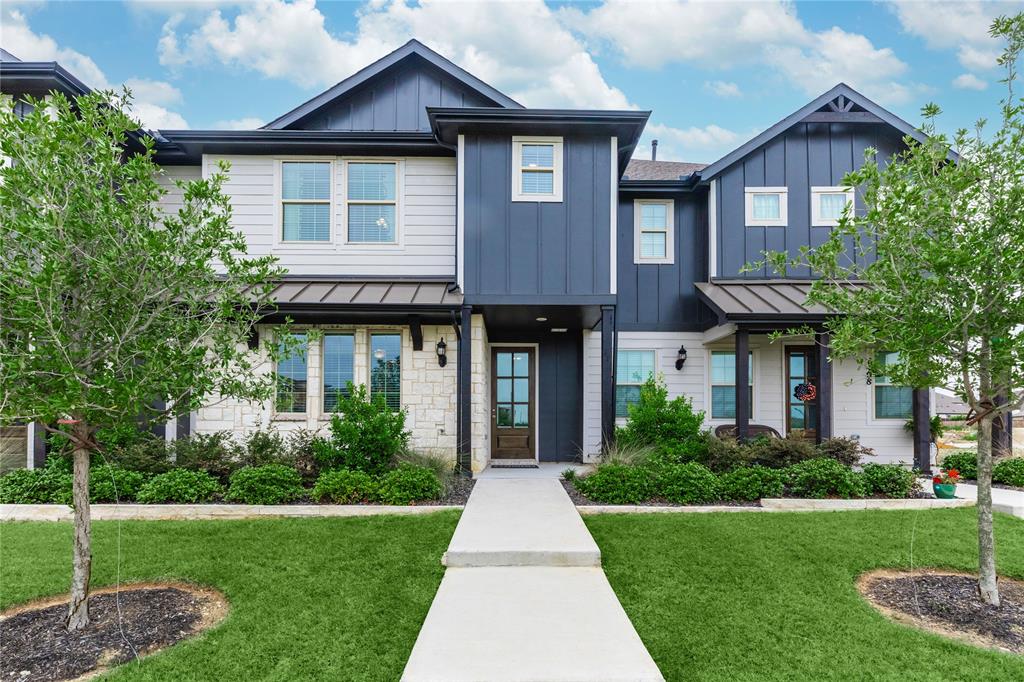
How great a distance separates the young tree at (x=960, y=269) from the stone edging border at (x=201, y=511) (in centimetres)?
511

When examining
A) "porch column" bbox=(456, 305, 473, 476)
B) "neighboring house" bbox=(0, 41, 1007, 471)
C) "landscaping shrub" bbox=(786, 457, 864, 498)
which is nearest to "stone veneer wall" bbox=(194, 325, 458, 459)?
"neighboring house" bbox=(0, 41, 1007, 471)

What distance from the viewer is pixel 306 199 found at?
30.7 feet

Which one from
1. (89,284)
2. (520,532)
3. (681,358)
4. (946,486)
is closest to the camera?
(89,284)

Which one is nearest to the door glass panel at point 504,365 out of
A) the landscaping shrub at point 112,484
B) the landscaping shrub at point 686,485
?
the landscaping shrub at point 686,485

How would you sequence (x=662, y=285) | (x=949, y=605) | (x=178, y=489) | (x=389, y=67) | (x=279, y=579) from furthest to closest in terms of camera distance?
(x=662, y=285)
(x=389, y=67)
(x=178, y=489)
(x=279, y=579)
(x=949, y=605)

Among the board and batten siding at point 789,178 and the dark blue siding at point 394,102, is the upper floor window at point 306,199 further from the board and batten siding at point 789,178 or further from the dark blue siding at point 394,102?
the board and batten siding at point 789,178

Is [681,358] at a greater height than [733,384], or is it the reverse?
[681,358]

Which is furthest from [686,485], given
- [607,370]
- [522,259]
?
[522,259]

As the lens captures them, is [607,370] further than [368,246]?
No

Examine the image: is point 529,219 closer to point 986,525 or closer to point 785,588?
point 785,588

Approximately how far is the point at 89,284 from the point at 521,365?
814cm

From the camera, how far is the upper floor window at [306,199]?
30.7ft

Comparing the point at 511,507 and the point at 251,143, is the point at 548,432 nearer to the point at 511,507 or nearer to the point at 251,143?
the point at 511,507

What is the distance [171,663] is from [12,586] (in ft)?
7.88
